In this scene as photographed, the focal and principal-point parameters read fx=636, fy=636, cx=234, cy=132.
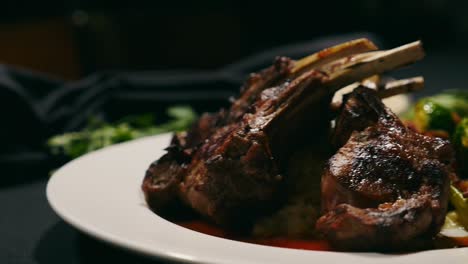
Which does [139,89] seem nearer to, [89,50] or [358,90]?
[358,90]

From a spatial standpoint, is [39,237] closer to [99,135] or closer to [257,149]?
[257,149]

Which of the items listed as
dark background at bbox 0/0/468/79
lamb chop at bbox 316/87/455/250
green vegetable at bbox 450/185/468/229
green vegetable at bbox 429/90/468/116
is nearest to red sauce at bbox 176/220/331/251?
lamb chop at bbox 316/87/455/250

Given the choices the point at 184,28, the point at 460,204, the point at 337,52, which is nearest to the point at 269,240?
the point at 460,204

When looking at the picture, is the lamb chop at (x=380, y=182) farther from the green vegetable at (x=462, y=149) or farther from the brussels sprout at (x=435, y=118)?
the brussels sprout at (x=435, y=118)

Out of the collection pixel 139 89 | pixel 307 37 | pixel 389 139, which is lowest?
pixel 307 37

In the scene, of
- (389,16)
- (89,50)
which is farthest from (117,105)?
(389,16)

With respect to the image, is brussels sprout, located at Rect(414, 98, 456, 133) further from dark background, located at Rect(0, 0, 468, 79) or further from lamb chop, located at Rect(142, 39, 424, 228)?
dark background, located at Rect(0, 0, 468, 79)
